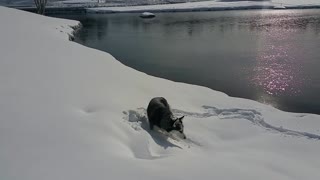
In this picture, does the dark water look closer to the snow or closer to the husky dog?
the snow

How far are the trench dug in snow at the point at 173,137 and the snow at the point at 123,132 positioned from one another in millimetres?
34

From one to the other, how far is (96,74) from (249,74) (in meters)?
13.0

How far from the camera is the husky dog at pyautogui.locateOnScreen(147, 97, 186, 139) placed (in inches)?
504

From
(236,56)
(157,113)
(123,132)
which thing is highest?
(157,113)

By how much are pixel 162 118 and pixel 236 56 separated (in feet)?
74.1

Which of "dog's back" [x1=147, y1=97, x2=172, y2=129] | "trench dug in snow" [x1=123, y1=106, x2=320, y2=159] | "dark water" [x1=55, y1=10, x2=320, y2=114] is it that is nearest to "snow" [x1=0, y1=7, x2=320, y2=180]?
"trench dug in snow" [x1=123, y1=106, x2=320, y2=159]

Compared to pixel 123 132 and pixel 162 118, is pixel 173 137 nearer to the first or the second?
pixel 162 118

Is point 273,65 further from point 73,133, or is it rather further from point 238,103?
point 73,133

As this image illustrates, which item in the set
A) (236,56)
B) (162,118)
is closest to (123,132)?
(162,118)

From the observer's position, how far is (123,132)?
12.0 meters

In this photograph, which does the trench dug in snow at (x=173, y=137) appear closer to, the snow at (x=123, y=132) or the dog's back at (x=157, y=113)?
the snow at (x=123, y=132)

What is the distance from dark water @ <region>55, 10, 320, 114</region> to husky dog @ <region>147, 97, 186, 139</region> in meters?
9.53

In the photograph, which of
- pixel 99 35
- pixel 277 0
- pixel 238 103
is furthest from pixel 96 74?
pixel 277 0

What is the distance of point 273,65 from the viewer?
3086 centimetres
